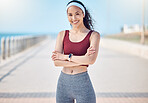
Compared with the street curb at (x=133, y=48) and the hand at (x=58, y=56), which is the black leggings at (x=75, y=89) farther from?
the street curb at (x=133, y=48)

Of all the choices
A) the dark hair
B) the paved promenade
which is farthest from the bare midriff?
the paved promenade

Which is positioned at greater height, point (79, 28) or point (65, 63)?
point (79, 28)

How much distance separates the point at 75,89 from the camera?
9.11 feet

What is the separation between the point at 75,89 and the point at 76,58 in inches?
11.9

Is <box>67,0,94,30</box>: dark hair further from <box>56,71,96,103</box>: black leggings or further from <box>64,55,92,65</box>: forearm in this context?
<box>56,71,96,103</box>: black leggings

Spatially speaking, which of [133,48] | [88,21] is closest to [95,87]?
[88,21]

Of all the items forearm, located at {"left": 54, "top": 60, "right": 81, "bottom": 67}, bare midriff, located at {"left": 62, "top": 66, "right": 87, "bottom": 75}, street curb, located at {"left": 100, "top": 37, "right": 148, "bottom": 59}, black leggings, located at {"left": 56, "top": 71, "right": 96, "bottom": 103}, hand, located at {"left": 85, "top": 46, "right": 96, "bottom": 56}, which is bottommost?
street curb, located at {"left": 100, "top": 37, "right": 148, "bottom": 59}

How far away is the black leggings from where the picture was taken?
2.77 meters

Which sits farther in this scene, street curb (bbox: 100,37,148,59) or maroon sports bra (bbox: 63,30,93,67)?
street curb (bbox: 100,37,148,59)

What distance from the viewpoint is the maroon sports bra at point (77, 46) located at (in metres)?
2.81

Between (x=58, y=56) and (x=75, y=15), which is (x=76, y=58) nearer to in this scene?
(x=58, y=56)

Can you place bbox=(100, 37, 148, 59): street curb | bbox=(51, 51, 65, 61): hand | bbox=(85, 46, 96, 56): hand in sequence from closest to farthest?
bbox=(85, 46, 96, 56): hand, bbox=(51, 51, 65, 61): hand, bbox=(100, 37, 148, 59): street curb

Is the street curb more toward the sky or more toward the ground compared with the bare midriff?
more toward the ground

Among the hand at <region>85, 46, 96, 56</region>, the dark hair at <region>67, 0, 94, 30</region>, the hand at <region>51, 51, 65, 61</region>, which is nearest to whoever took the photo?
→ the hand at <region>85, 46, 96, 56</region>
